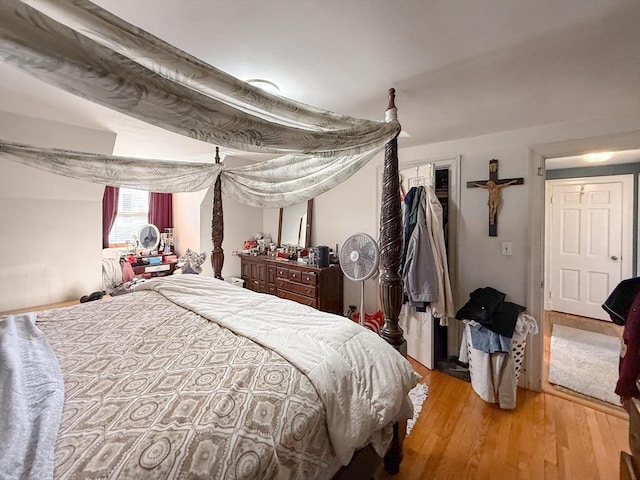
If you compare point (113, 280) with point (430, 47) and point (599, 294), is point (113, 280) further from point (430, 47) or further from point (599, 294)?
point (599, 294)

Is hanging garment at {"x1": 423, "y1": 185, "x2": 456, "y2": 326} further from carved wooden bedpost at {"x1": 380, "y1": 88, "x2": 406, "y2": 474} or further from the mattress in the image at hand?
the mattress

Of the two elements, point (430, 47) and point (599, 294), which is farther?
point (599, 294)

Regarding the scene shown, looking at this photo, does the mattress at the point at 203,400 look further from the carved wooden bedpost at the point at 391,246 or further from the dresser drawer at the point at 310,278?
the dresser drawer at the point at 310,278

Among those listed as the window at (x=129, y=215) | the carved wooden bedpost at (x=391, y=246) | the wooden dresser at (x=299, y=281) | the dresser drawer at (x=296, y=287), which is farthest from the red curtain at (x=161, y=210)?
the carved wooden bedpost at (x=391, y=246)

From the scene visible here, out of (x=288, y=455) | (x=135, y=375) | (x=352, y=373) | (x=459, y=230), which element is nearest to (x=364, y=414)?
(x=352, y=373)

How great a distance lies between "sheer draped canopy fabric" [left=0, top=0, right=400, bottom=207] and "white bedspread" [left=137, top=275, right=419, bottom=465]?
30.2 inches

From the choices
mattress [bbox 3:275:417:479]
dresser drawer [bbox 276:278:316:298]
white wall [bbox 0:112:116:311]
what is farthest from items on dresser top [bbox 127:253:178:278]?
mattress [bbox 3:275:417:479]

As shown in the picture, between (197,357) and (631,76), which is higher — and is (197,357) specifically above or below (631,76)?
below

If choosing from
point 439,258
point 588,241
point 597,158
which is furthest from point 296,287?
point 588,241

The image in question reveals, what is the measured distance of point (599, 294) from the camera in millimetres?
3834

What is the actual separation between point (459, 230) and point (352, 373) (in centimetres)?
209

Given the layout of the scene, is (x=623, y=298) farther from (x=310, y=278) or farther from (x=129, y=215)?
(x=129, y=215)

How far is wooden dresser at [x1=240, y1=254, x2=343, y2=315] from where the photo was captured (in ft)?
10.5

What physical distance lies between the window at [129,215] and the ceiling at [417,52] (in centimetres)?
227
